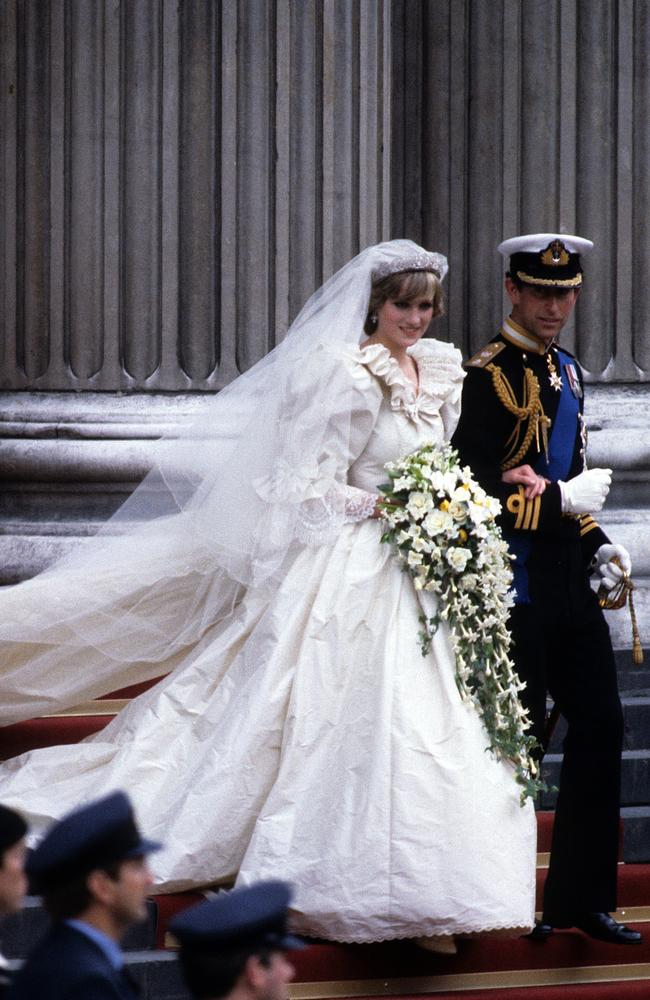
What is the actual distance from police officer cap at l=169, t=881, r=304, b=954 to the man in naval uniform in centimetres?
266

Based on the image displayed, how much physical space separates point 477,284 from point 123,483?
6.15ft

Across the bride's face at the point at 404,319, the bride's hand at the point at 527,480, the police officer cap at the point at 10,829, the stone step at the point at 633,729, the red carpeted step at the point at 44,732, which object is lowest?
the stone step at the point at 633,729

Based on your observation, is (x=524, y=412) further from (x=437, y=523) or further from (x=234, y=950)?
(x=234, y=950)

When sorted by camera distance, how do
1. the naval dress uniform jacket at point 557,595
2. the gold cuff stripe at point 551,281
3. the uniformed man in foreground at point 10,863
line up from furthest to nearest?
the gold cuff stripe at point 551,281
the naval dress uniform jacket at point 557,595
the uniformed man in foreground at point 10,863

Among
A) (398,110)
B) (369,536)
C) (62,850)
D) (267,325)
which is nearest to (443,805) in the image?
(369,536)

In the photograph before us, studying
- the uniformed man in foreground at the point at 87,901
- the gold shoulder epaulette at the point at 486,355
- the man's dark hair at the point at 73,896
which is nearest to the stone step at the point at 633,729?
the gold shoulder epaulette at the point at 486,355

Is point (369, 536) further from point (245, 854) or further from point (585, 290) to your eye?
point (585, 290)

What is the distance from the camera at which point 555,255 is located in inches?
227

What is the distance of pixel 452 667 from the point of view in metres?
5.32

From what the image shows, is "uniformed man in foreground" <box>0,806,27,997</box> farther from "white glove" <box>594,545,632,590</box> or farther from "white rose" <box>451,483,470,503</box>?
"white glove" <box>594,545,632,590</box>

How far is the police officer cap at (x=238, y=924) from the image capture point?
9.32 feet

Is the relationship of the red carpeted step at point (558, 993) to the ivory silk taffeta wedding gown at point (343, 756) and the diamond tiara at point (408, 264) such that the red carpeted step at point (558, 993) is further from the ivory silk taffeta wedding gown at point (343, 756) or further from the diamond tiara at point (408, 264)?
the diamond tiara at point (408, 264)

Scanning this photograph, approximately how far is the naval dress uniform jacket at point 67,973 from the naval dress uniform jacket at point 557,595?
2.79 meters

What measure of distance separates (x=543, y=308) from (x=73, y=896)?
10.6 feet
